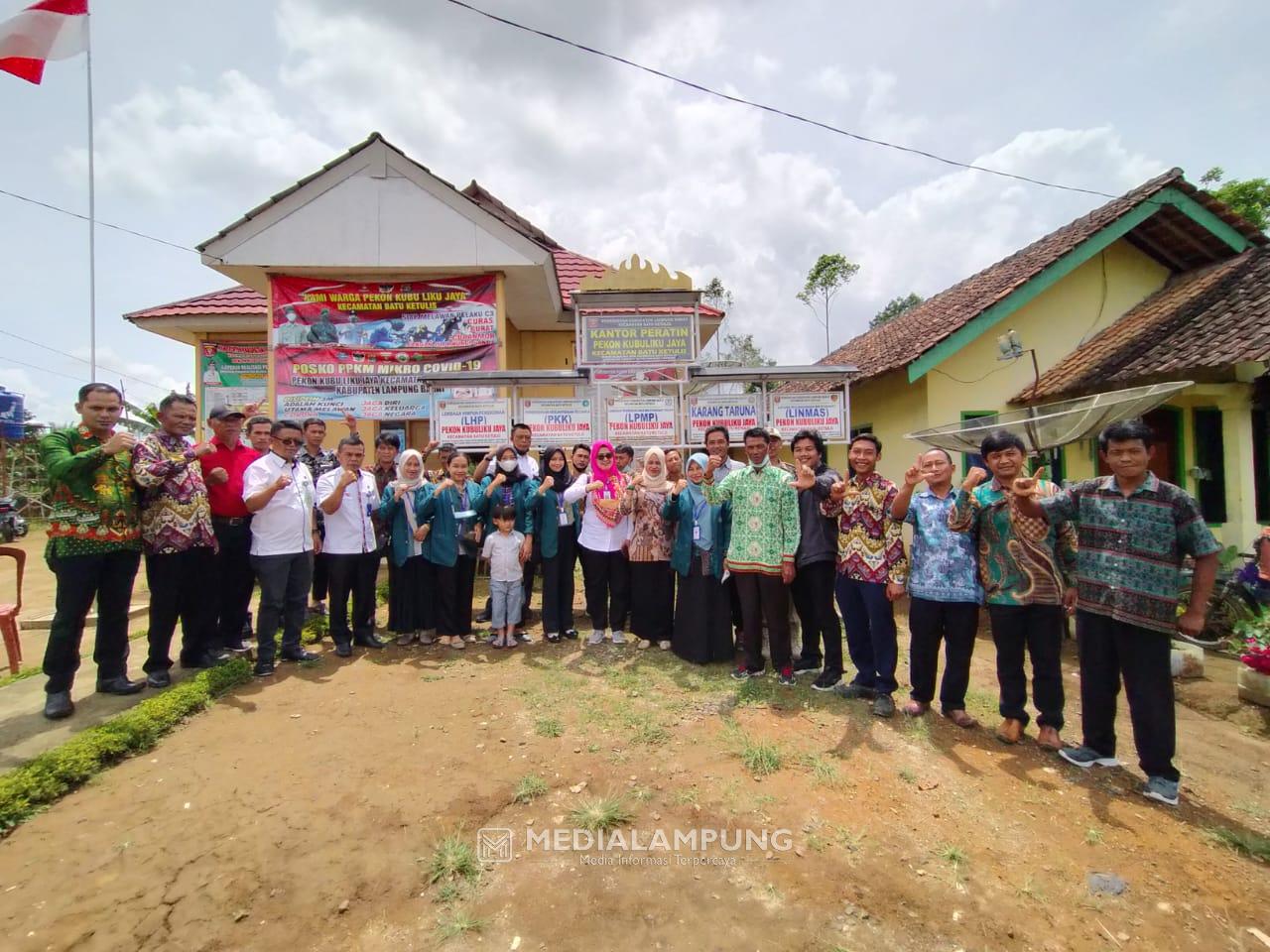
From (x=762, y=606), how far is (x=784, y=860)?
198 cm

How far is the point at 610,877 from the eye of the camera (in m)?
2.21

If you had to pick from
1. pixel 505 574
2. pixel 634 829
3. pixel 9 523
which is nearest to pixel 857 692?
pixel 634 829

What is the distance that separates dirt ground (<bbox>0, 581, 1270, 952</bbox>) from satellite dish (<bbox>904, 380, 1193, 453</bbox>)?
6.78 ft

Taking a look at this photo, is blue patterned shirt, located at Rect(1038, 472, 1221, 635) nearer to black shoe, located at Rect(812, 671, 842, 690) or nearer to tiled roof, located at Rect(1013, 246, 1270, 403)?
black shoe, located at Rect(812, 671, 842, 690)

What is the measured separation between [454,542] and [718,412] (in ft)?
10.8

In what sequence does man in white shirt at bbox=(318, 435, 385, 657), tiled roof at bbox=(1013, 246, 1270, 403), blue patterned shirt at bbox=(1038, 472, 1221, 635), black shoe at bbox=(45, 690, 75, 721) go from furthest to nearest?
tiled roof at bbox=(1013, 246, 1270, 403)
man in white shirt at bbox=(318, 435, 385, 657)
black shoe at bbox=(45, 690, 75, 721)
blue patterned shirt at bbox=(1038, 472, 1221, 635)

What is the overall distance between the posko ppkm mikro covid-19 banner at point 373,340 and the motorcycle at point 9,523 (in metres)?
13.6

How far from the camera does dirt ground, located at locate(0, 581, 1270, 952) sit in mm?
1992

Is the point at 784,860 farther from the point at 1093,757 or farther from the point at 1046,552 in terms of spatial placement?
the point at 1046,552

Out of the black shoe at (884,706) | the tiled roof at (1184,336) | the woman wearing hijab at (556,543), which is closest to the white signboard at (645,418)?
the woman wearing hijab at (556,543)

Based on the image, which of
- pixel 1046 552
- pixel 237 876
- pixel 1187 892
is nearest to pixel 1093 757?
pixel 1187 892

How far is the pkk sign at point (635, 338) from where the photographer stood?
254 inches

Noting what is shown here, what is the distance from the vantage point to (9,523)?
15016 millimetres

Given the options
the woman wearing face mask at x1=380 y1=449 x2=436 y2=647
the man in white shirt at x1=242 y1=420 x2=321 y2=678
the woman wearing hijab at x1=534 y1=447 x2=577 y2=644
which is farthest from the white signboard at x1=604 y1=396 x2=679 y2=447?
the man in white shirt at x1=242 y1=420 x2=321 y2=678
